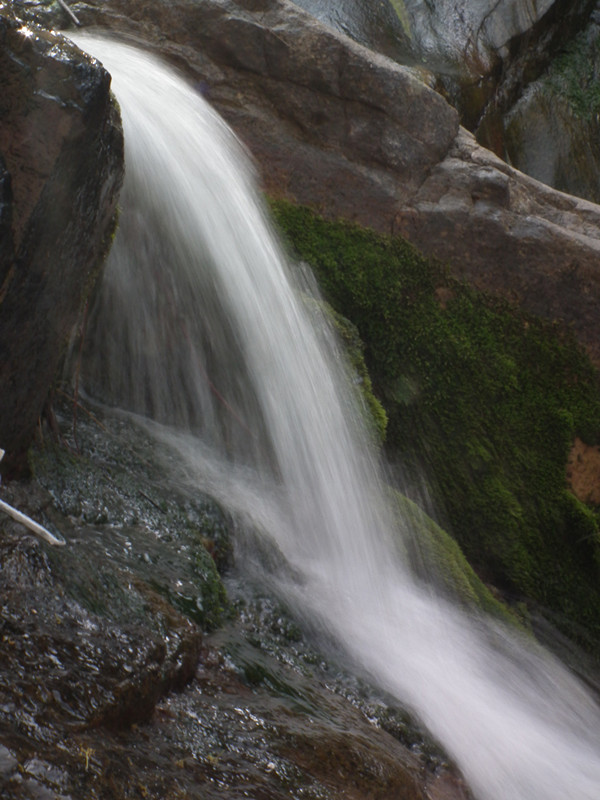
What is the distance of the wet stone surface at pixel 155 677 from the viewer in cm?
133

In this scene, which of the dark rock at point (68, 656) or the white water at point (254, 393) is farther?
the white water at point (254, 393)

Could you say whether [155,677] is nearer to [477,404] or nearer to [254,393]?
[254,393]

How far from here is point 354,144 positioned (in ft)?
16.5

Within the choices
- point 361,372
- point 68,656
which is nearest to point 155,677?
point 68,656

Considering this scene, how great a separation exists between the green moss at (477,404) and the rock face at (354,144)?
181 millimetres

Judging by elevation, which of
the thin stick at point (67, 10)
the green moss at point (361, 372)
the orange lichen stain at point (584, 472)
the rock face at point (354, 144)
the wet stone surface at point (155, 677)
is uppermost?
the rock face at point (354, 144)

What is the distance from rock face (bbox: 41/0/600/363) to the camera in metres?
4.93

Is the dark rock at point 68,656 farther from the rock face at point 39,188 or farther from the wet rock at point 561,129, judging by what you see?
the wet rock at point 561,129

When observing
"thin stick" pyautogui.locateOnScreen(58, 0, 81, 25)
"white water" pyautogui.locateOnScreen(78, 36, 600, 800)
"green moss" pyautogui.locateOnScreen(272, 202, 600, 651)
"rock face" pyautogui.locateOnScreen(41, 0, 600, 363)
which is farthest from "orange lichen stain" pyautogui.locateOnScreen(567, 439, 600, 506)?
"thin stick" pyautogui.locateOnScreen(58, 0, 81, 25)

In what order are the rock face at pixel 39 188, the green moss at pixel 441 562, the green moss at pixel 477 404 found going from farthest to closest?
the green moss at pixel 477 404 → the green moss at pixel 441 562 → the rock face at pixel 39 188

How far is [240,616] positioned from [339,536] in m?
1.19

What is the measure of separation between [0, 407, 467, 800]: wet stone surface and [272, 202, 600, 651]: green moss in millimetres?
2476

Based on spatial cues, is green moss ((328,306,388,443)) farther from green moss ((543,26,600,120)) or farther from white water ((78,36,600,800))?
green moss ((543,26,600,120))

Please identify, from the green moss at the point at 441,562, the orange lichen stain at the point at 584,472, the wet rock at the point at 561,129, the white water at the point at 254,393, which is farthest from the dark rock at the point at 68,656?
the wet rock at the point at 561,129
